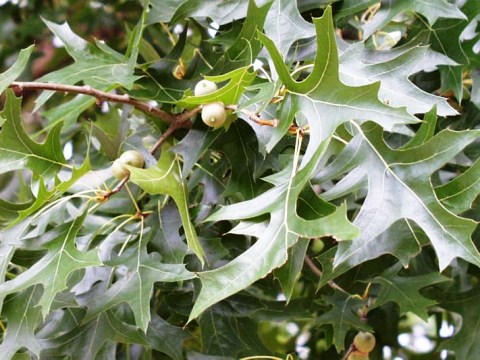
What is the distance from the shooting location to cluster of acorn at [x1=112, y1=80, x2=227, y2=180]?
0.98 m

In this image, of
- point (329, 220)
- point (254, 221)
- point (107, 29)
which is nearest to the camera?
point (329, 220)

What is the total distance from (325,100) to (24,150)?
0.46 metres

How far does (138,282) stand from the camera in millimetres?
1025

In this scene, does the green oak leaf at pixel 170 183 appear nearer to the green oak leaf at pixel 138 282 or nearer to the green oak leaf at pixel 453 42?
the green oak leaf at pixel 138 282

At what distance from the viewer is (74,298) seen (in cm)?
107

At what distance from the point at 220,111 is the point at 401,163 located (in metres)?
0.24

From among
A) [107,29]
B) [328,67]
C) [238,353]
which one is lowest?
[107,29]

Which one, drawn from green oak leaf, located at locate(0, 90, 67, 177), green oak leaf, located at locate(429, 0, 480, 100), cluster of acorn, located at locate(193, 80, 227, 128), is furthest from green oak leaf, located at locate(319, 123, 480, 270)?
green oak leaf, located at locate(0, 90, 67, 177)

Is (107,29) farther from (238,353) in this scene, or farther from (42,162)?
(238,353)

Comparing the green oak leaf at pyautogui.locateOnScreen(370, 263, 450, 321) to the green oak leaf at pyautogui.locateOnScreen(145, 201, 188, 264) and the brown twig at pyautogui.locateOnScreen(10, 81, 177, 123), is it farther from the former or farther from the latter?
the brown twig at pyautogui.locateOnScreen(10, 81, 177, 123)

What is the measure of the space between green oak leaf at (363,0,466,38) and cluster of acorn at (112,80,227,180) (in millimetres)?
264

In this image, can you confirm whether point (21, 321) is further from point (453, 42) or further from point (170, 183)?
point (453, 42)

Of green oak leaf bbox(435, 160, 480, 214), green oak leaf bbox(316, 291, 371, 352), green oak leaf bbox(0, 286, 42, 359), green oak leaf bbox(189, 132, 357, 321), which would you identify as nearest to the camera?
green oak leaf bbox(189, 132, 357, 321)

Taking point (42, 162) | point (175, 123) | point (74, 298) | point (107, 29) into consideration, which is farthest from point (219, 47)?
point (107, 29)
